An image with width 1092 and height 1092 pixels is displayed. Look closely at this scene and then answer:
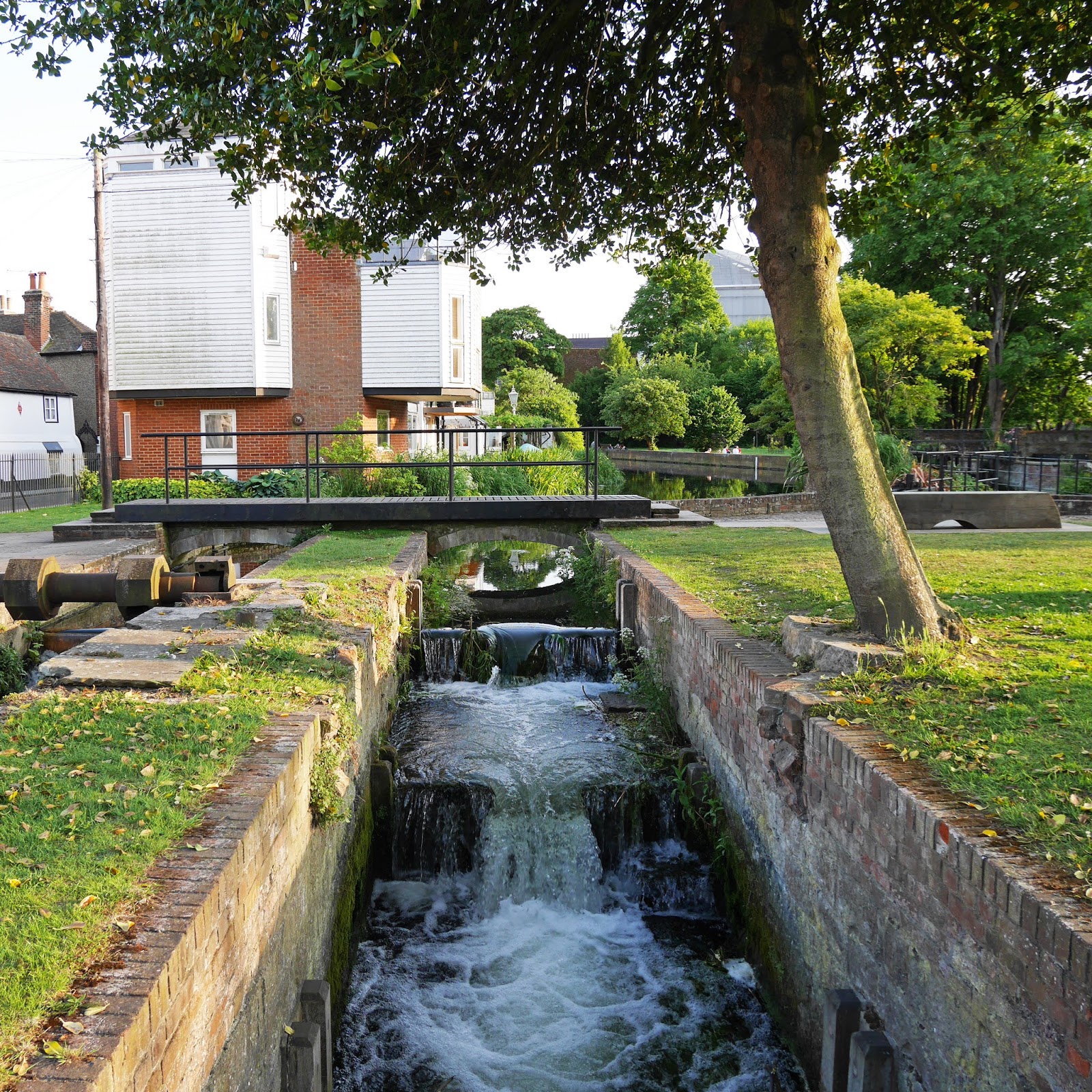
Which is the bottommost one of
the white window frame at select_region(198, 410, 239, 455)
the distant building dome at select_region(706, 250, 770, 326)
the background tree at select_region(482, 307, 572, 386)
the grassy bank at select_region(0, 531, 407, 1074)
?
the grassy bank at select_region(0, 531, 407, 1074)

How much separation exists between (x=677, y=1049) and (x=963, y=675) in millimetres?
2534

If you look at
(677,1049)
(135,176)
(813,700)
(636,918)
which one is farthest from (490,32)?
(135,176)

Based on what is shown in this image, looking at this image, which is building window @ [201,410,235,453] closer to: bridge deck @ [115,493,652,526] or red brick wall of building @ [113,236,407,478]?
red brick wall of building @ [113,236,407,478]

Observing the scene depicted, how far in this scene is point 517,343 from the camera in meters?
65.2

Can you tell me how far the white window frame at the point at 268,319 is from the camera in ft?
78.9

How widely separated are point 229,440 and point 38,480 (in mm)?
7835

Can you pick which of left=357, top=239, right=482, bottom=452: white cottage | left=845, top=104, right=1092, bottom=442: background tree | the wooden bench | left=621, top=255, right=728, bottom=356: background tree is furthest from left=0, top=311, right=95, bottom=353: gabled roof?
the wooden bench

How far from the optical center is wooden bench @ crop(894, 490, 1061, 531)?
630 inches

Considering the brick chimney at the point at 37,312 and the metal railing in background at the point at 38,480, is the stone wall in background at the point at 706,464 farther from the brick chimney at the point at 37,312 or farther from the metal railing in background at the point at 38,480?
the brick chimney at the point at 37,312

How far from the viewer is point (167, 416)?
24.8 metres

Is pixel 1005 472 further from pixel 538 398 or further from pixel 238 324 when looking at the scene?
pixel 538 398

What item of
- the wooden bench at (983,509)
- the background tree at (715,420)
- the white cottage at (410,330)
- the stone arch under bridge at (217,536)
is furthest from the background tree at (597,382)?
the stone arch under bridge at (217,536)

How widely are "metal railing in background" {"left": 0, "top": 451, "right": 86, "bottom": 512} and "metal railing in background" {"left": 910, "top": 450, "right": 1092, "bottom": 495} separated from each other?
72.6 feet

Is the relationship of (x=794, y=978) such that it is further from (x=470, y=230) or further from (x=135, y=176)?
(x=135, y=176)
